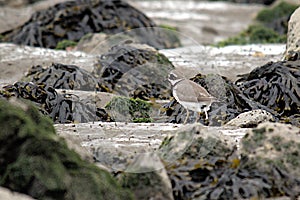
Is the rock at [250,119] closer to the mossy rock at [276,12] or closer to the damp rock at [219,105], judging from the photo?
the damp rock at [219,105]

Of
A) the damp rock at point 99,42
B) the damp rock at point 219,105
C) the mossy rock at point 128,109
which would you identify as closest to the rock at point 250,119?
the damp rock at point 219,105

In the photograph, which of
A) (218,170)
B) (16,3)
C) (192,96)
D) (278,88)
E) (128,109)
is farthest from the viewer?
(16,3)

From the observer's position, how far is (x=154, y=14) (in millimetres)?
24641

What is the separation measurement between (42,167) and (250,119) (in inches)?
115

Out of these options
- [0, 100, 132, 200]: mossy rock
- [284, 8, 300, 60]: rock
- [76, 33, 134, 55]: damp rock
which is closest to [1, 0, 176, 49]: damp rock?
[76, 33, 134, 55]: damp rock

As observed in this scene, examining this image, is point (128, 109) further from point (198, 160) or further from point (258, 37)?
point (258, 37)

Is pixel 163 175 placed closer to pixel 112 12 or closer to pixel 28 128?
pixel 28 128

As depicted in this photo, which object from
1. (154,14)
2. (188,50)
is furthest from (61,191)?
(154,14)

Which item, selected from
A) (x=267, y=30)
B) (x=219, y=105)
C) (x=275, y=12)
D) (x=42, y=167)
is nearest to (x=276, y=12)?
(x=275, y=12)

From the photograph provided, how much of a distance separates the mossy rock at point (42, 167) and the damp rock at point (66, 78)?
4.11 m

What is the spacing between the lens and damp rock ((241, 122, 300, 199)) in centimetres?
588

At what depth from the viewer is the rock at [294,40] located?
9953 millimetres

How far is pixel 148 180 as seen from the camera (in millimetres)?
5738

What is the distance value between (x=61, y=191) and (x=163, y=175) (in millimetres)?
883
